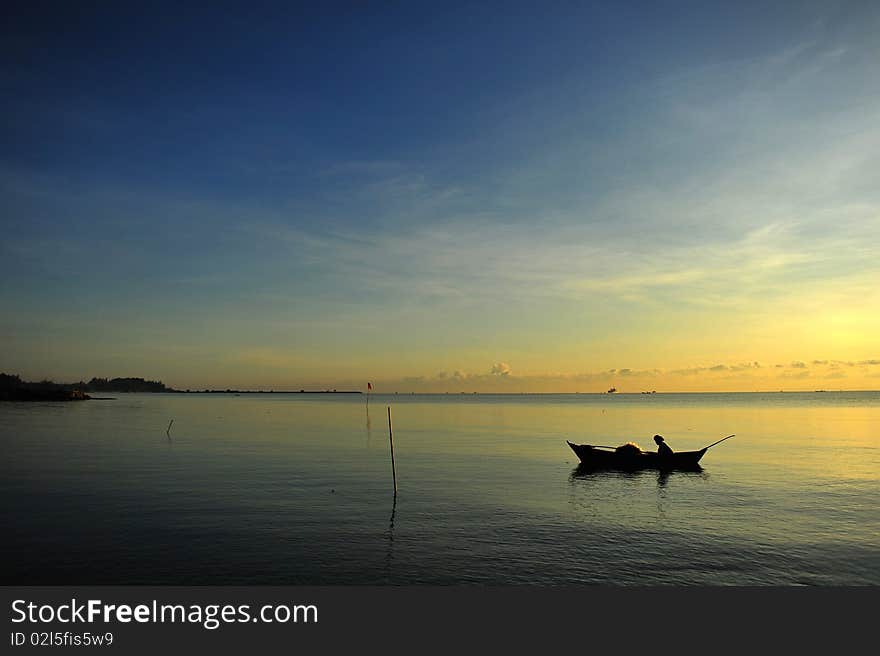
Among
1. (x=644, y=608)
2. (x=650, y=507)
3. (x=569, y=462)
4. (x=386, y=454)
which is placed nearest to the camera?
(x=644, y=608)

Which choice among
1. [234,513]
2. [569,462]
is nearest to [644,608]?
[234,513]

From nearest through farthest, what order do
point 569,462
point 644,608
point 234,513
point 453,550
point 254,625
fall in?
point 254,625, point 644,608, point 453,550, point 234,513, point 569,462

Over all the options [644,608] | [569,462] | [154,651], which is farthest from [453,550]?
[569,462]

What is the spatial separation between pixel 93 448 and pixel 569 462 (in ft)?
139

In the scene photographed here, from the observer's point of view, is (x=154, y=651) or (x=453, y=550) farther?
(x=453, y=550)

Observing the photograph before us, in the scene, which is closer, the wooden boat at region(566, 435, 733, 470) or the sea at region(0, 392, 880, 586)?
the sea at region(0, 392, 880, 586)

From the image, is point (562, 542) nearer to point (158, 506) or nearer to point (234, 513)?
point (234, 513)

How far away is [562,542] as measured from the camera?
22.1 metres

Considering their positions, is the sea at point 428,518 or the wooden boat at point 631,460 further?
the wooden boat at point 631,460

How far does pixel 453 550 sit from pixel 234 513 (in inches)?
452

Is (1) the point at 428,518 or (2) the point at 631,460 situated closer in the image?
(1) the point at 428,518

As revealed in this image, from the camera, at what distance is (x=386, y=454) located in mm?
50281

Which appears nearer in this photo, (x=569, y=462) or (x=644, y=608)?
(x=644, y=608)

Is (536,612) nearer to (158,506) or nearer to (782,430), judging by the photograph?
(158,506)
